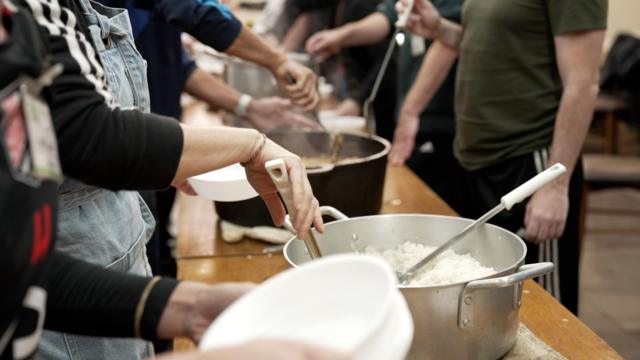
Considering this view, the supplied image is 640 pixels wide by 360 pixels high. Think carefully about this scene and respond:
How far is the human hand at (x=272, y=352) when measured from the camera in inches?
22.6

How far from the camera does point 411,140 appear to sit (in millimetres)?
2600

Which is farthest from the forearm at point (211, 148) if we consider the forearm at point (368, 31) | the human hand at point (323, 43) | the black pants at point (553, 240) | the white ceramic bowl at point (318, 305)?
the forearm at point (368, 31)

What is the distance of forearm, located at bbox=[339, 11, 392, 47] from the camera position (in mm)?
3207

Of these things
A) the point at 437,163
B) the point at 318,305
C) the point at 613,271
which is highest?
the point at 318,305

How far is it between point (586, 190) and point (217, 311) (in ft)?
9.83

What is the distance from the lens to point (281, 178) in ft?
3.33

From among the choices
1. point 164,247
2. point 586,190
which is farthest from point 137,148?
point 586,190

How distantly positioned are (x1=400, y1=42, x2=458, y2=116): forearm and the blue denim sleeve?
32.3 inches

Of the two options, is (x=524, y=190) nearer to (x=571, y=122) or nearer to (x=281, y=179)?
(x=281, y=179)

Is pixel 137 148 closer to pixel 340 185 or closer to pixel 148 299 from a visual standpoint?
pixel 148 299

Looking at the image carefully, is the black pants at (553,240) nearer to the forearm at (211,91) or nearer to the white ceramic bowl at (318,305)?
the forearm at (211,91)

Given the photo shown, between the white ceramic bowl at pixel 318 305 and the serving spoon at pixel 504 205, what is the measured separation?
0.56 m

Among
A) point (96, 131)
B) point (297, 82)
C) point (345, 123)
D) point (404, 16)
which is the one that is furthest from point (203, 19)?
point (96, 131)

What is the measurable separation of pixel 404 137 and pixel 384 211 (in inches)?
24.9
